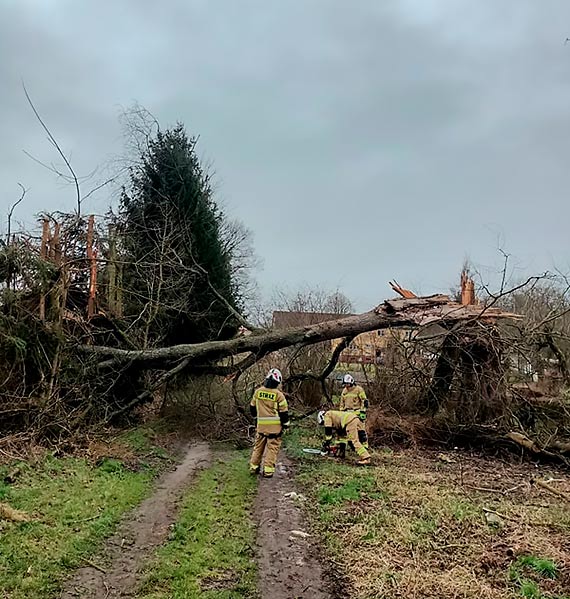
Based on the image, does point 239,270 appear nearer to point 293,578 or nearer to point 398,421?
point 398,421

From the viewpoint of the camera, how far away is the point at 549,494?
7.68m

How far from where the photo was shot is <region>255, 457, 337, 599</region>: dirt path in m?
4.36

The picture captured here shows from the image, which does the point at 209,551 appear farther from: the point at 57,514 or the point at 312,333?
the point at 312,333

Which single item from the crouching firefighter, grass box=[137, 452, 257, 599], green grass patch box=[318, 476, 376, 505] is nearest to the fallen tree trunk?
the crouching firefighter

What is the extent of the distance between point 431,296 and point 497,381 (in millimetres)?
2086

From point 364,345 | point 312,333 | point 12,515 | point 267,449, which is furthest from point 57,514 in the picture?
point 364,345

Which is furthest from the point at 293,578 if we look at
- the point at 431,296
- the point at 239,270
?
the point at 239,270

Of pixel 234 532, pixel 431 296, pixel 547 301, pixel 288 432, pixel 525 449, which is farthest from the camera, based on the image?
pixel 547 301

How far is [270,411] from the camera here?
8.59 metres

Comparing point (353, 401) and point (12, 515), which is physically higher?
point (353, 401)

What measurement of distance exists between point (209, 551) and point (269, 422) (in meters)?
3.46

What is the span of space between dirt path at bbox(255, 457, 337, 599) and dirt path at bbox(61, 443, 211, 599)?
998mm

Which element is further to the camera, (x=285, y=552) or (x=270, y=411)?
(x=270, y=411)

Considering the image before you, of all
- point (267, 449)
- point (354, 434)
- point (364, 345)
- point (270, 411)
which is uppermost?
point (364, 345)
